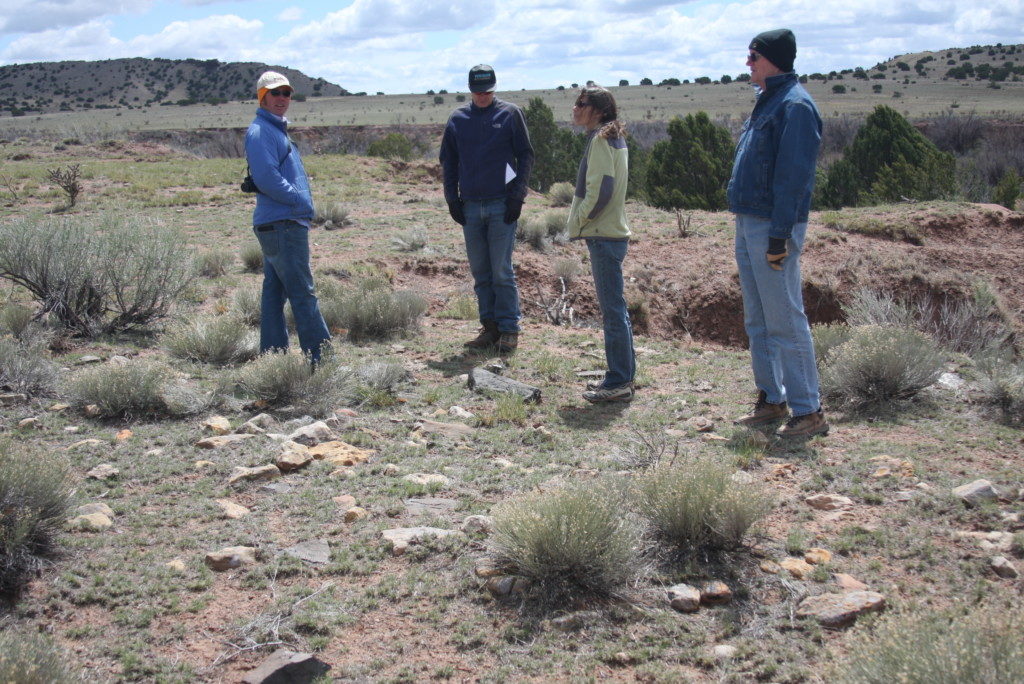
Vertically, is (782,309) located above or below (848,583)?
above

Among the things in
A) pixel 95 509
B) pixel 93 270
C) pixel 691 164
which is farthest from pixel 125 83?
pixel 95 509

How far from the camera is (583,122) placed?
5086 mm

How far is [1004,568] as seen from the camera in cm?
297

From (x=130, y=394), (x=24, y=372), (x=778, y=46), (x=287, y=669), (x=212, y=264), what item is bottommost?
(x=287, y=669)

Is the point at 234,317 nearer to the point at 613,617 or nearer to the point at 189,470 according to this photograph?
the point at 189,470

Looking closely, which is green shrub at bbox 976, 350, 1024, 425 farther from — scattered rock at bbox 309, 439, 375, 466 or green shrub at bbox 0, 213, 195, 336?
green shrub at bbox 0, 213, 195, 336

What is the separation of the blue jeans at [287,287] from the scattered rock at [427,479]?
165cm

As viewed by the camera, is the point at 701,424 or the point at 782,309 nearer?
the point at 782,309

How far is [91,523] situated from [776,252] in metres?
3.49

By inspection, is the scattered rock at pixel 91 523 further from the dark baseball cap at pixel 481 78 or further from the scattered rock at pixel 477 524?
the dark baseball cap at pixel 481 78

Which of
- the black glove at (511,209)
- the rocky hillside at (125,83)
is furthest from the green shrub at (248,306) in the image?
the rocky hillside at (125,83)

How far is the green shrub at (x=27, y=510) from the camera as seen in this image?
2.96 m

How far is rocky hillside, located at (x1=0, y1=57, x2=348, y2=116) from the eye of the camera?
92.3 metres

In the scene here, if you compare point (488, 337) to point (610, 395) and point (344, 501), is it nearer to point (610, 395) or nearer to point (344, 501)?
point (610, 395)
